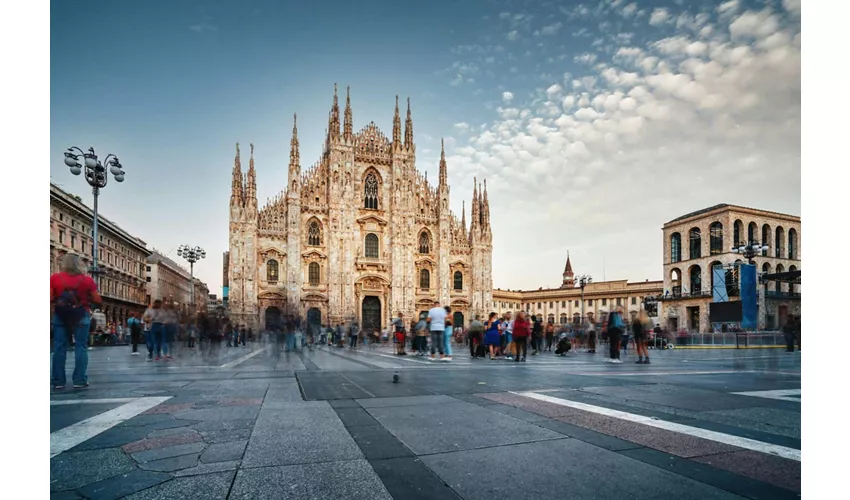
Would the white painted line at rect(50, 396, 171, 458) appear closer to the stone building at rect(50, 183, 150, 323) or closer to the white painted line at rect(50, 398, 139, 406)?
the white painted line at rect(50, 398, 139, 406)

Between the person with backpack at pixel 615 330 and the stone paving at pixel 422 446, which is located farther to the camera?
the person with backpack at pixel 615 330

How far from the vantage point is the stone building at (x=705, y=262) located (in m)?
38.6

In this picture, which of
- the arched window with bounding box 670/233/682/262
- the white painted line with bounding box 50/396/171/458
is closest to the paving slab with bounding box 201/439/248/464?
the white painted line with bounding box 50/396/171/458

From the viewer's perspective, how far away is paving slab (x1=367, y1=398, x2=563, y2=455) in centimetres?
286

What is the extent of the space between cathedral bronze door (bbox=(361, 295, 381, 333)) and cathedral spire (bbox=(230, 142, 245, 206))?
1283cm

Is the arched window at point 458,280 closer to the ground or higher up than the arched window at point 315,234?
closer to the ground

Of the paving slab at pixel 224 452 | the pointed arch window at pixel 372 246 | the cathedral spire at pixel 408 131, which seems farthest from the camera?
the cathedral spire at pixel 408 131

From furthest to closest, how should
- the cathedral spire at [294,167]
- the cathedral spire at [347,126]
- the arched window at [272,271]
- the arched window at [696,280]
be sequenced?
the arched window at [696,280]
the cathedral spire at [347,126]
the cathedral spire at [294,167]
the arched window at [272,271]

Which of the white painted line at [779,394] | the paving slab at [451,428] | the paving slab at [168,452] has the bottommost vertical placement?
the white painted line at [779,394]

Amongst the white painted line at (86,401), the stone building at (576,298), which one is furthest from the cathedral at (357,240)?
the white painted line at (86,401)

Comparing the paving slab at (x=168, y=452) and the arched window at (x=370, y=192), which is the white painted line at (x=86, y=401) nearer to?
the paving slab at (x=168, y=452)
